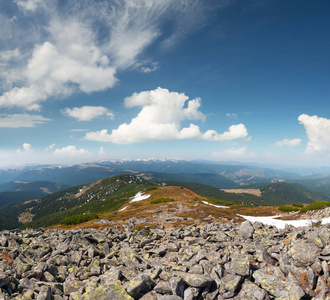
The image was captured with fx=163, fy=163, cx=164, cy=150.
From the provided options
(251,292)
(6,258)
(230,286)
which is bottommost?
(6,258)

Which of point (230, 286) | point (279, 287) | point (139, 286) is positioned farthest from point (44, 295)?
point (279, 287)

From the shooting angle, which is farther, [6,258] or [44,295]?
[6,258]

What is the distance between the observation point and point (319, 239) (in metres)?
14.0

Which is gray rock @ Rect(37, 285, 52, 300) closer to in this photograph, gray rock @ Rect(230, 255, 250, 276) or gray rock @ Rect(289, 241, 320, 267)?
gray rock @ Rect(230, 255, 250, 276)

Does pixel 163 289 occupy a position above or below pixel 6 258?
above

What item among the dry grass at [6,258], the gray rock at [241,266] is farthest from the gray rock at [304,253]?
the dry grass at [6,258]

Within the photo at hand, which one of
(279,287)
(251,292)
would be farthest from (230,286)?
(279,287)

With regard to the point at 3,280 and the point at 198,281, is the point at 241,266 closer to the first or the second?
the point at 198,281

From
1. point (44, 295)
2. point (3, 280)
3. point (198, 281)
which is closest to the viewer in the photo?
point (44, 295)

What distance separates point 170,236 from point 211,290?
13.1 metres

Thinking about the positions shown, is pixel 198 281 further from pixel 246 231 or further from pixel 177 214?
pixel 177 214

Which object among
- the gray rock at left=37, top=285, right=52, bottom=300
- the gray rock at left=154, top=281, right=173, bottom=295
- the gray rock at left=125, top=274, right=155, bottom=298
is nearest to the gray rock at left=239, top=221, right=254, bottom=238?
the gray rock at left=154, top=281, right=173, bottom=295

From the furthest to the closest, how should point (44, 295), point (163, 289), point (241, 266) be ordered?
point (241, 266), point (163, 289), point (44, 295)

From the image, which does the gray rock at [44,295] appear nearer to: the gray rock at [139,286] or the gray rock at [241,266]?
the gray rock at [139,286]
